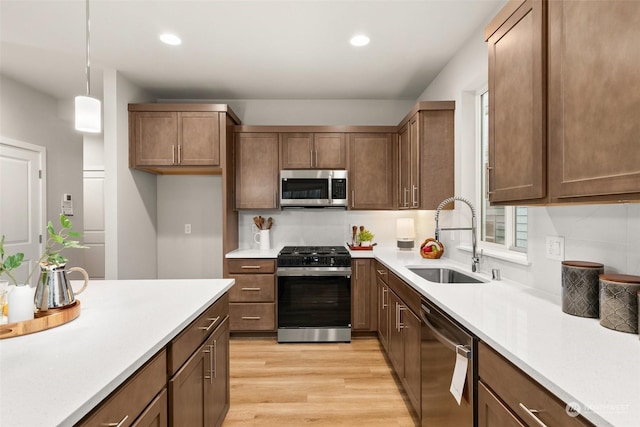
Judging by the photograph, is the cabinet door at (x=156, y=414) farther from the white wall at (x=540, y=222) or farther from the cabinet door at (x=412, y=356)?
the white wall at (x=540, y=222)

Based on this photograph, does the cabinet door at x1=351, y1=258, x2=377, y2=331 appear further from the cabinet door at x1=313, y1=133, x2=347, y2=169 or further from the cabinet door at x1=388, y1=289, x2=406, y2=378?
the cabinet door at x1=313, y1=133, x2=347, y2=169

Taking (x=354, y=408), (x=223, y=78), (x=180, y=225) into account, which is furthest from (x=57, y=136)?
(x=354, y=408)

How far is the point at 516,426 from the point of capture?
97 centimetres

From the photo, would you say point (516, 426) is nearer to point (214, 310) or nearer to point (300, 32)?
point (214, 310)

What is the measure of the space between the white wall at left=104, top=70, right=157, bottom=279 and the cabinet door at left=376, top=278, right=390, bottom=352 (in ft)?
8.27

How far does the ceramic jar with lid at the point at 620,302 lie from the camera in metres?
1.09

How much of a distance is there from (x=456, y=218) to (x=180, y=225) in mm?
3084

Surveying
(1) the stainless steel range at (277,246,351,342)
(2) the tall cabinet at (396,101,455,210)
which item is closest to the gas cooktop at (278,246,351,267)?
(1) the stainless steel range at (277,246,351,342)

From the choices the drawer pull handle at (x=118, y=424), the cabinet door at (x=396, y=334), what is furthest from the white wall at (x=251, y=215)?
the drawer pull handle at (x=118, y=424)

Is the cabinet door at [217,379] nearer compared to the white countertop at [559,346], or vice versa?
the white countertop at [559,346]

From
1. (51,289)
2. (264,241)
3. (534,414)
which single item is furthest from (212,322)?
(264,241)

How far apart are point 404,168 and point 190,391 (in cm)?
278

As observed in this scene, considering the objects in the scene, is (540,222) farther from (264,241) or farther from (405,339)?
(264,241)

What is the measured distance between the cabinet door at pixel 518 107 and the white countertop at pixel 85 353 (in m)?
1.49
